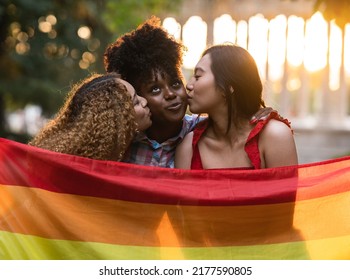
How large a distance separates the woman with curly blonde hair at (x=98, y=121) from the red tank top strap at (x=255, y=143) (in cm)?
54

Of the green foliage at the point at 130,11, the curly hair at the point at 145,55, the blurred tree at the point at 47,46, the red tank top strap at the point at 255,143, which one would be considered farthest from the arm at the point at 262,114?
the blurred tree at the point at 47,46

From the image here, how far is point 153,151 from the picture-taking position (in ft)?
14.9

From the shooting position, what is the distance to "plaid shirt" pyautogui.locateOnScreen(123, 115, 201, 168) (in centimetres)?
454

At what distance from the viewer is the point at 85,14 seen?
1786 cm

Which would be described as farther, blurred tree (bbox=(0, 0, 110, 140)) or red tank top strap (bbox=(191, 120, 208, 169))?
blurred tree (bbox=(0, 0, 110, 140))

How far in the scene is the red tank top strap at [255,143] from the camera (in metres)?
4.14

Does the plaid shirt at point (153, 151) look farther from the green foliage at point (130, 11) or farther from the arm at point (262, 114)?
the green foliage at point (130, 11)

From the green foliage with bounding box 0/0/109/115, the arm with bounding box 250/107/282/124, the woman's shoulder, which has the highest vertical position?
the arm with bounding box 250/107/282/124

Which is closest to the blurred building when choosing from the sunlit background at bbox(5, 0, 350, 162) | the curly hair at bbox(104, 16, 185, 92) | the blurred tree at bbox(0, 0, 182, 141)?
the sunlit background at bbox(5, 0, 350, 162)

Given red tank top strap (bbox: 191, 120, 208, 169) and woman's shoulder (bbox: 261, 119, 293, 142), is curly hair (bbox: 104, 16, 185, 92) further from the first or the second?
woman's shoulder (bbox: 261, 119, 293, 142)

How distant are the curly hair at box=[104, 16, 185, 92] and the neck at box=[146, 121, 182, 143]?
23 centimetres

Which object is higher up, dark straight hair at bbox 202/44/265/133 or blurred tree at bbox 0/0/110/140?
dark straight hair at bbox 202/44/265/133

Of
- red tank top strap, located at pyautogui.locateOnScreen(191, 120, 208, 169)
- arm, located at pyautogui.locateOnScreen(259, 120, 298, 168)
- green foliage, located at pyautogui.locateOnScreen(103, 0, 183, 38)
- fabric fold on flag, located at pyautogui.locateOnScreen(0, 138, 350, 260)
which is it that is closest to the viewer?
fabric fold on flag, located at pyautogui.locateOnScreen(0, 138, 350, 260)
